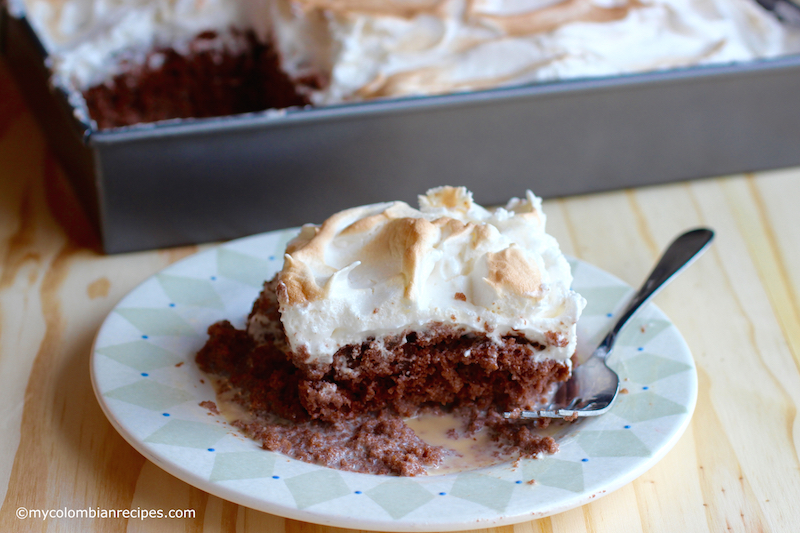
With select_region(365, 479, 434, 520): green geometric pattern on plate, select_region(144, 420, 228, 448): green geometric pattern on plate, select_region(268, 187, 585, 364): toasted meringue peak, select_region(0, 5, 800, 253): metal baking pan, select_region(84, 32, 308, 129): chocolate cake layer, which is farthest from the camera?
select_region(84, 32, 308, 129): chocolate cake layer

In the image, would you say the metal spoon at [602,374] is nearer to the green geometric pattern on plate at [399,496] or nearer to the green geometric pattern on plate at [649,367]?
the green geometric pattern on plate at [649,367]

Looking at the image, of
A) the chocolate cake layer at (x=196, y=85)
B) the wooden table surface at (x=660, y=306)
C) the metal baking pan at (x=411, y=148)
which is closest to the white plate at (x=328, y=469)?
the wooden table surface at (x=660, y=306)

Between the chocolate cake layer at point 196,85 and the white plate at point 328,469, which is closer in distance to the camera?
the white plate at point 328,469

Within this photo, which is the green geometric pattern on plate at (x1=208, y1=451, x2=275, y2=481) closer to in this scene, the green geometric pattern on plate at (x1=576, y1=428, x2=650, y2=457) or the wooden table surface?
the wooden table surface

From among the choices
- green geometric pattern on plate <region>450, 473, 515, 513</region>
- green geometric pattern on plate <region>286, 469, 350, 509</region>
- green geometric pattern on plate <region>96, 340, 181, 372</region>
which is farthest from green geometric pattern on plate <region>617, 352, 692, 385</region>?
green geometric pattern on plate <region>96, 340, 181, 372</region>

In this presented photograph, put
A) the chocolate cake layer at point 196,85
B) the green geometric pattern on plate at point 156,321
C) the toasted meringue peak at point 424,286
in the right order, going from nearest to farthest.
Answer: the toasted meringue peak at point 424,286 < the green geometric pattern on plate at point 156,321 < the chocolate cake layer at point 196,85

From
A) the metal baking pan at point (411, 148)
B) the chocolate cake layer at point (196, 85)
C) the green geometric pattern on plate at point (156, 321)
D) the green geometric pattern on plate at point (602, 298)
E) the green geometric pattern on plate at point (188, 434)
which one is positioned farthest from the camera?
the chocolate cake layer at point (196, 85)

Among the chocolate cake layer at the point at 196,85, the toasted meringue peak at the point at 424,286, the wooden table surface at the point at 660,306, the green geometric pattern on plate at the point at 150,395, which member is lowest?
the wooden table surface at the point at 660,306
